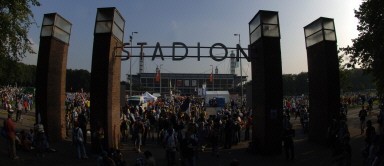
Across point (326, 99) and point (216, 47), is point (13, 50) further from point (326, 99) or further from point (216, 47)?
point (326, 99)

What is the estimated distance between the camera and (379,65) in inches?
894

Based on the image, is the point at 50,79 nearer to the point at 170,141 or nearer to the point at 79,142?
the point at 79,142

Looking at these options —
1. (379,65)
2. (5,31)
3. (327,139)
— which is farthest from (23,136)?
(379,65)

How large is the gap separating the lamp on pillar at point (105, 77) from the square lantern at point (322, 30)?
1047cm

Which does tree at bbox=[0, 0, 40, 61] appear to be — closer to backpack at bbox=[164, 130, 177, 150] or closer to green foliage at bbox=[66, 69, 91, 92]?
backpack at bbox=[164, 130, 177, 150]

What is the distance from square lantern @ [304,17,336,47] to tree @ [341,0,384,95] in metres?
3.10

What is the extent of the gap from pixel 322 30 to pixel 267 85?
14.2 ft

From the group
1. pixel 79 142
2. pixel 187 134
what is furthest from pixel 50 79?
pixel 187 134

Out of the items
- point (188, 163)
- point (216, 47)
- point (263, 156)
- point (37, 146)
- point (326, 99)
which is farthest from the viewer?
point (216, 47)

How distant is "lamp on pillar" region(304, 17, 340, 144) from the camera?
20.1 metres

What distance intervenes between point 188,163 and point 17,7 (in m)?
12.5

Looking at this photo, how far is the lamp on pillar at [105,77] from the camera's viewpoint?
63.6ft

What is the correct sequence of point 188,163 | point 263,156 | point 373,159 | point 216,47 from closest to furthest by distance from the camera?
point 373,159 < point 188,163 < point 263,156 < point 216,47

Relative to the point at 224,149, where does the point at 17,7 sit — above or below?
above
